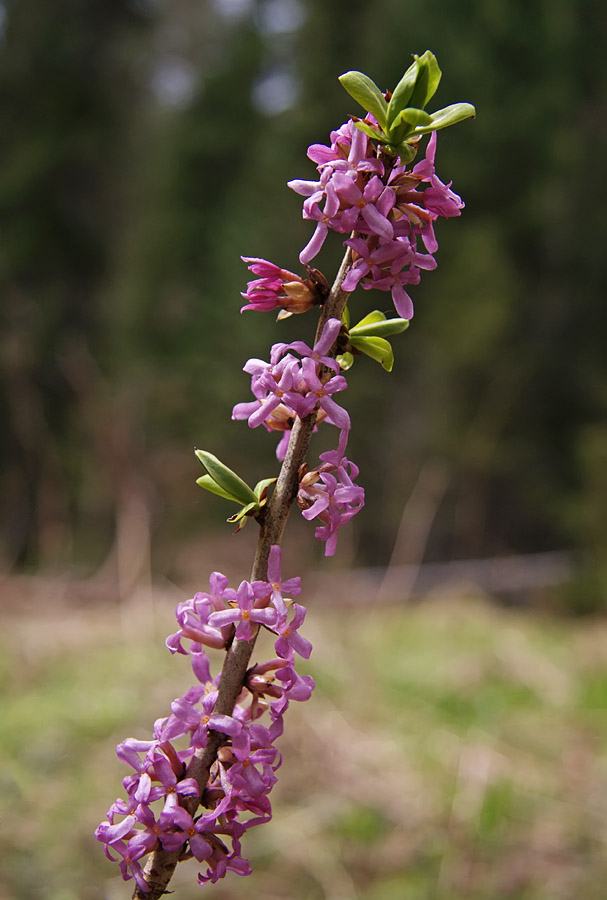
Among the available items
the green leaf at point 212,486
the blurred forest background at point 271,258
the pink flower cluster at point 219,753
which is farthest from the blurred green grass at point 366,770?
the blurred forest background at point 271,258

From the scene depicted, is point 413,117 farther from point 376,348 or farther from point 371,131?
point 376,348

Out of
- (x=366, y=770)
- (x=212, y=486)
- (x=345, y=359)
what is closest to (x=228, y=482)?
(x=212, y=486)

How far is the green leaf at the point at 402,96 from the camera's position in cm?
52

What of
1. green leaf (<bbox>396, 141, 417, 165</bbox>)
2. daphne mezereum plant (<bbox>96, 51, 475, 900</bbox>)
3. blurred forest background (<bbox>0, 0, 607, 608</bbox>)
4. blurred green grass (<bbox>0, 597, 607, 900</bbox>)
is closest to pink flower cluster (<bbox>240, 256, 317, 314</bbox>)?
daphne mezereum plant (<bbox>96, 51, 475, 900</bbox>)

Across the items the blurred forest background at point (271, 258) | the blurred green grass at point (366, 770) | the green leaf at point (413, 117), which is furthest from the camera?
the blurred forest background at point (271, 258)

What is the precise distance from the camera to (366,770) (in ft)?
6.90

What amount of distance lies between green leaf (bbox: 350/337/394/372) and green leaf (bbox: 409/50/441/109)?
6.4 inches

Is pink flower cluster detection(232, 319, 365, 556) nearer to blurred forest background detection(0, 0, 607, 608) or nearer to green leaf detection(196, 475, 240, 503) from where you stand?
green leaf detection(196, 475, 240, 503)

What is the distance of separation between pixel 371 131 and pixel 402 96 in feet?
→ 0.10

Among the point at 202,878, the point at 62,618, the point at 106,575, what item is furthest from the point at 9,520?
the point at 202,878

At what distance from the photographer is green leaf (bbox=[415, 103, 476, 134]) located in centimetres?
52

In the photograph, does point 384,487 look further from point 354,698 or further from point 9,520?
point 354,698

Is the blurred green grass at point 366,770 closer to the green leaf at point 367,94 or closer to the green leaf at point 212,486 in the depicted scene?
the green leaf at point 212,486

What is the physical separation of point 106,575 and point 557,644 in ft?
9.61
